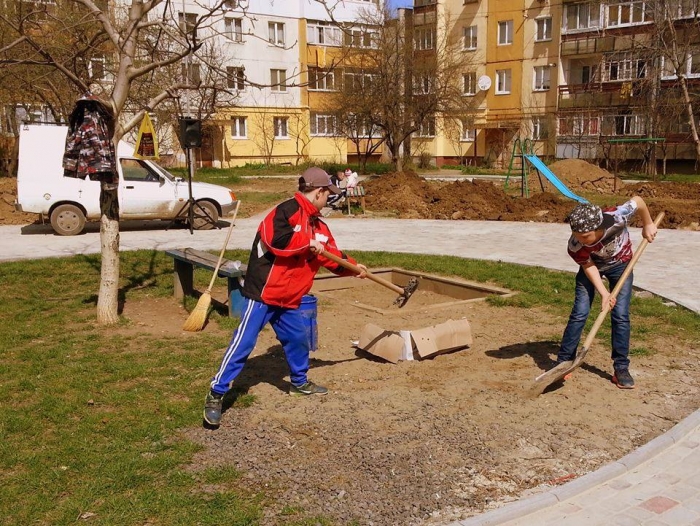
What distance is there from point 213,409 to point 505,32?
4344 centimetres

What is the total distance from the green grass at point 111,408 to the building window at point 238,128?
34.7 m

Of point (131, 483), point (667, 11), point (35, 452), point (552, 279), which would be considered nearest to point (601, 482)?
point (131, 483)

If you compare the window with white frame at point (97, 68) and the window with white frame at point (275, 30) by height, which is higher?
the window with white frame at point (275, 30)

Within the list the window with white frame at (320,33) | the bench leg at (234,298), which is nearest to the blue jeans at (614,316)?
the bench leg at (234,298)

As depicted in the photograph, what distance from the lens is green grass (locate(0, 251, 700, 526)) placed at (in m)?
3.77

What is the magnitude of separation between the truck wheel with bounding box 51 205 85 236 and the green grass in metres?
5.62

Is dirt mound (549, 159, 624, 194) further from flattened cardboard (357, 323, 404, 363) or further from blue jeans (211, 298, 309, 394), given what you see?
blue jeans (211, 298, 309, 394)

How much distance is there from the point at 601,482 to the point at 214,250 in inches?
376

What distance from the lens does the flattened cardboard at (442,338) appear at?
20.7 ft

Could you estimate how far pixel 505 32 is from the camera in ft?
144

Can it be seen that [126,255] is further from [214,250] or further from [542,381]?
[542,381]

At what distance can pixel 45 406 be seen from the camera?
17.3ft

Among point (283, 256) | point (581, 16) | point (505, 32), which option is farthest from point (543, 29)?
point (283, 256)

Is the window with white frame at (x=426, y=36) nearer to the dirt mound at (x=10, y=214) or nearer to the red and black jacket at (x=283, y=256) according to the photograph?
the dirt mound at (x=10, y=214)
